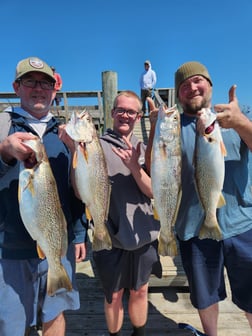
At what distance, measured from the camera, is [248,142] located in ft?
7.54

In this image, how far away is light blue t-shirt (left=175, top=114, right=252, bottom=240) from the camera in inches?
98.7

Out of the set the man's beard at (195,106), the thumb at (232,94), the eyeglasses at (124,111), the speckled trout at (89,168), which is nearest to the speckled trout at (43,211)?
the speckled trout at (89,168)

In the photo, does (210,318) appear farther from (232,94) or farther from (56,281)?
(232,94)

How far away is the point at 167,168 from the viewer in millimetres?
2164

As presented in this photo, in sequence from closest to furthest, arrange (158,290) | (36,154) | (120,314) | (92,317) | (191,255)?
(36,154) → (191,255) → (120,314) → (92,317) → (158,290)

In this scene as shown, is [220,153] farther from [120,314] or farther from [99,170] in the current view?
[120,314]

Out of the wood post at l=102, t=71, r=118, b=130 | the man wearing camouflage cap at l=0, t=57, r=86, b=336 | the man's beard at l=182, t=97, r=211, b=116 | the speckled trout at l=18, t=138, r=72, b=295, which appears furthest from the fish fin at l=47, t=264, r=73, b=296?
the wood post at l=102, t=71, r=118, b=130

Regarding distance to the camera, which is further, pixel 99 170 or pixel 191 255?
pixel 191 255

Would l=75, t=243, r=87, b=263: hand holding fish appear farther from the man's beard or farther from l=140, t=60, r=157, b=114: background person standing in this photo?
l=140, t=60, r=157, b=114: background person standing

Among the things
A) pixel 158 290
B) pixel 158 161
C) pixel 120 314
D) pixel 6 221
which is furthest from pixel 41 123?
pixel 158 290

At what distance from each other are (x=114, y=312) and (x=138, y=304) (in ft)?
0.82

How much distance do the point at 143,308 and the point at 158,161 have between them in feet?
5.34

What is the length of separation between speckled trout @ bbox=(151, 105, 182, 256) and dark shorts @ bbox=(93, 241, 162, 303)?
550 mm

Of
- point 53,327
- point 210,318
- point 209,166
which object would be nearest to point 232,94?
point 209,166
